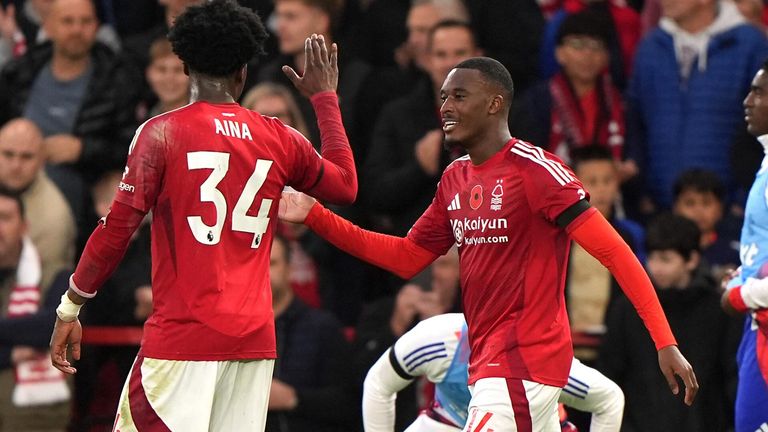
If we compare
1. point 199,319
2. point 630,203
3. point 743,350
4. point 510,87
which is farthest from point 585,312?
point 199,319

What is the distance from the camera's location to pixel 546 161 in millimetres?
6289

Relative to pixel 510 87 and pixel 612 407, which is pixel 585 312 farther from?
pixel 510 87

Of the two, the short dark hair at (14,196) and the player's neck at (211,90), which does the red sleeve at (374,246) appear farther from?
the short dark hair at (14,196)

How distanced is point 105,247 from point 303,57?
4.83 metres

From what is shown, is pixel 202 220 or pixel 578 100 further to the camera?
pixel 578 100

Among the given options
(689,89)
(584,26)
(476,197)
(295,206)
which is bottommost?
(295,206)

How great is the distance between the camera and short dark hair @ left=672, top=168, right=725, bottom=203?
1009cm

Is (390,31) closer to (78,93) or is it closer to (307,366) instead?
(78,93)

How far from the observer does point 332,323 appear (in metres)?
9.58

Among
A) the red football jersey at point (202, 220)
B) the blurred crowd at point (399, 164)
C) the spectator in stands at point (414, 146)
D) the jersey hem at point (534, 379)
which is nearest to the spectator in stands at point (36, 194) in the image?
the blurred crowd at point (399, 164)

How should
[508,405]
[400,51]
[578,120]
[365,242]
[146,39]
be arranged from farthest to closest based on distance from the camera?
[146,39]
[400,51]
[578,120]
[365,242]
[508,405]

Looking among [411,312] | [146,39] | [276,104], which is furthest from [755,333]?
[146,39]

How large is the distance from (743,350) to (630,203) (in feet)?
11.2

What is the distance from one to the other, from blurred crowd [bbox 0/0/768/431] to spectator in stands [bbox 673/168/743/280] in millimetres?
14
